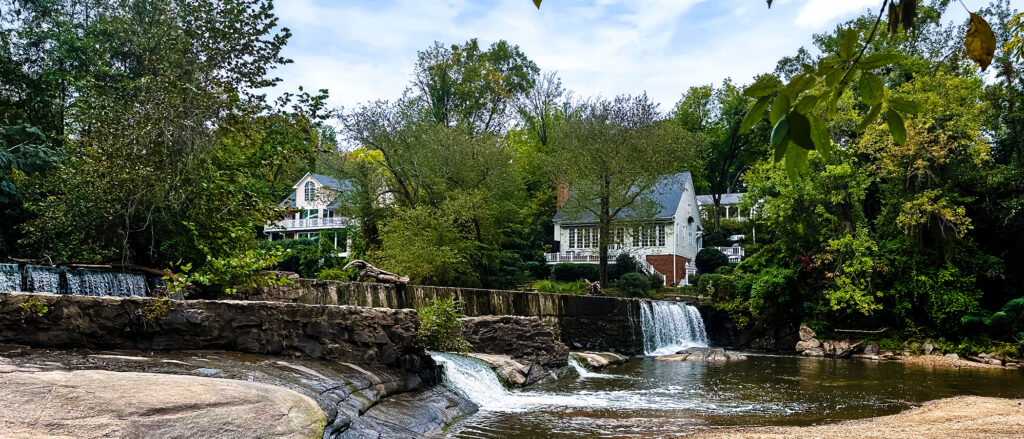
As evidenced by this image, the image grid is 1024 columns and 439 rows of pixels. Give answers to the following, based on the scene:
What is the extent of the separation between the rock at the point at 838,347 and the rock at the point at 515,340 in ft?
38.2

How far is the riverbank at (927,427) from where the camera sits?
7.13 metres

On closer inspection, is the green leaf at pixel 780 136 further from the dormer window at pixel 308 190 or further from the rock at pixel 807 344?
the dormer window at pixel 308 190

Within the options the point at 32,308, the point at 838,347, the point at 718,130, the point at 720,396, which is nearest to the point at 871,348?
the point at 838,347

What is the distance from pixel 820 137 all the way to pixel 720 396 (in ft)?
37.2

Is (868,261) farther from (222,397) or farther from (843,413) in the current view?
(222,397)

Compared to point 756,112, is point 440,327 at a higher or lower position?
lower

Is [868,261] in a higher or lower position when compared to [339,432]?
higher

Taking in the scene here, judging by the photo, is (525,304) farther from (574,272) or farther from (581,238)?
(581,238)

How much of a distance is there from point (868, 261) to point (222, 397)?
21041 millimetres

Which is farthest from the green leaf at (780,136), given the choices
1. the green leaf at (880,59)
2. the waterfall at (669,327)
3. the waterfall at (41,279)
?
the waterfall at (669,327)

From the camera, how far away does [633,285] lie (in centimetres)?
3156

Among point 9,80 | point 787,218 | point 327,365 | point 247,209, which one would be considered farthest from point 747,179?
point 9,80

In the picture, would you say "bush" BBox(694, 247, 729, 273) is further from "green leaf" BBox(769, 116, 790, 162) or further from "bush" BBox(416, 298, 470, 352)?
"green leaf" BBox(769, 116, 790, 162)

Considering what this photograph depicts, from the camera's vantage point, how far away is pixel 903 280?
72.8 ft
